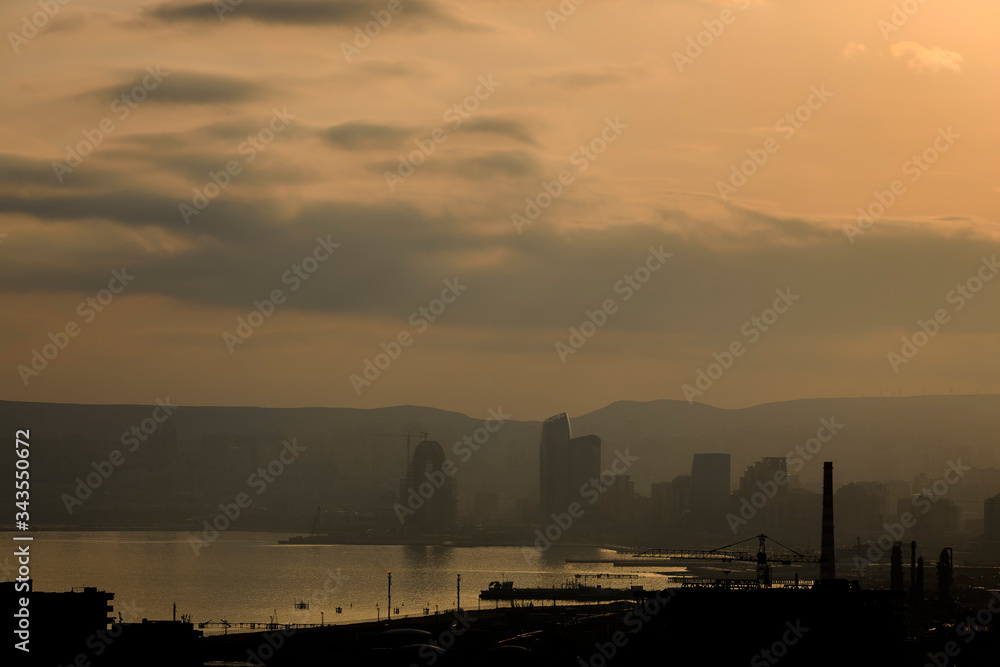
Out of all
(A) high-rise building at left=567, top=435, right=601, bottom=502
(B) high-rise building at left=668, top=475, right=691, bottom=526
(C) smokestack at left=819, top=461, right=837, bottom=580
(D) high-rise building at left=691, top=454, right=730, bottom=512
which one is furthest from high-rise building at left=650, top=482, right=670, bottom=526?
(C) smokestack at left=819, top=461, right=837, bottom=580

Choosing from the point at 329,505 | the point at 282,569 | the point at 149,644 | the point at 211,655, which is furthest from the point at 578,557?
the point at 149,644

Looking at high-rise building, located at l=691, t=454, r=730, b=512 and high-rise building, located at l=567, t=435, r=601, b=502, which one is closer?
high-rise building, located at l=691, t=454, r=730, b=512

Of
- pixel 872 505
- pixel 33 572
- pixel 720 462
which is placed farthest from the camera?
pixel 720 462

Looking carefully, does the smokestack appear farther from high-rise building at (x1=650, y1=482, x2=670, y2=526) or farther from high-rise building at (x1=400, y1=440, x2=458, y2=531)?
high-rise building at (x1=650, y1=482, x2=670, y2=526)

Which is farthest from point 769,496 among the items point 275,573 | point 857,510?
point 275,573

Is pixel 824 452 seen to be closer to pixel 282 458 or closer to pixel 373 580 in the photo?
pixel 282 458

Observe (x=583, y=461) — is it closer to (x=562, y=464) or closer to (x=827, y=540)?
(x=562, y=464)
